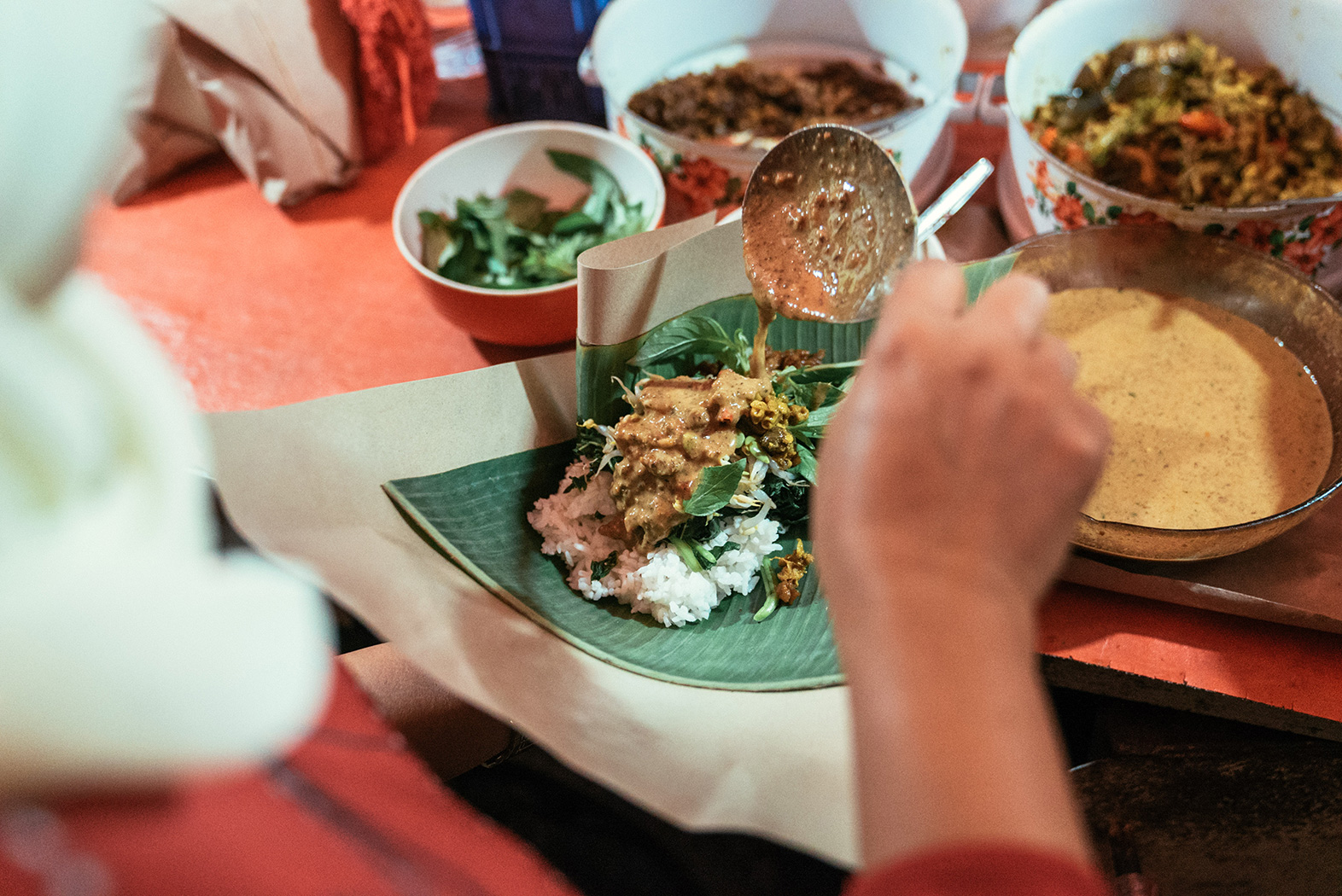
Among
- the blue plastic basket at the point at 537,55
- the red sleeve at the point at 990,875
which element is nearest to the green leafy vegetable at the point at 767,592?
the red sleeve at the point at 990,875

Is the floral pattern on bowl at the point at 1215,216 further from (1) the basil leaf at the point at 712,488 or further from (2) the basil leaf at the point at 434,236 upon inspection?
(2) the basil leaf at the point at 434,236

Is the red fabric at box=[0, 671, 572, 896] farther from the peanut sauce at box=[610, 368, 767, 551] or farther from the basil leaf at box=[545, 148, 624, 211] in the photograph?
the basil leaf at box=[545, 148, 624, 211]

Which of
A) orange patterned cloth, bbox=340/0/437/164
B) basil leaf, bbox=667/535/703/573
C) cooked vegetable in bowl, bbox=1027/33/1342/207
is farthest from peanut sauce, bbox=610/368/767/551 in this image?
orange patterned cloth, bbox=340/0/437/164

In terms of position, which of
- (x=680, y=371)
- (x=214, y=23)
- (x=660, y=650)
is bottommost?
(x=660, y=650)

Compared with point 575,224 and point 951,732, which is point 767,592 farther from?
point 575,224

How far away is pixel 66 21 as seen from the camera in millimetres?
284

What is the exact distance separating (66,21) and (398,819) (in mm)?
427

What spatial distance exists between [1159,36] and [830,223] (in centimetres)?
85

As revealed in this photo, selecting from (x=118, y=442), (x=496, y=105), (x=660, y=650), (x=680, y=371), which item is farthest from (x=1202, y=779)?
(x=496, y=105)

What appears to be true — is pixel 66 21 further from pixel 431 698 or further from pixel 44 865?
pixel 431 698

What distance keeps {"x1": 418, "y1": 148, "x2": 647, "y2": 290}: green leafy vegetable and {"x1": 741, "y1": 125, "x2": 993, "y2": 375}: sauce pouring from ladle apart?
32cm

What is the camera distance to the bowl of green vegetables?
3.54 feet

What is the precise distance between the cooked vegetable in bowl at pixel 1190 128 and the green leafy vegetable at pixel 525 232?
0.64 m

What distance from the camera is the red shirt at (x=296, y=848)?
0.35m
